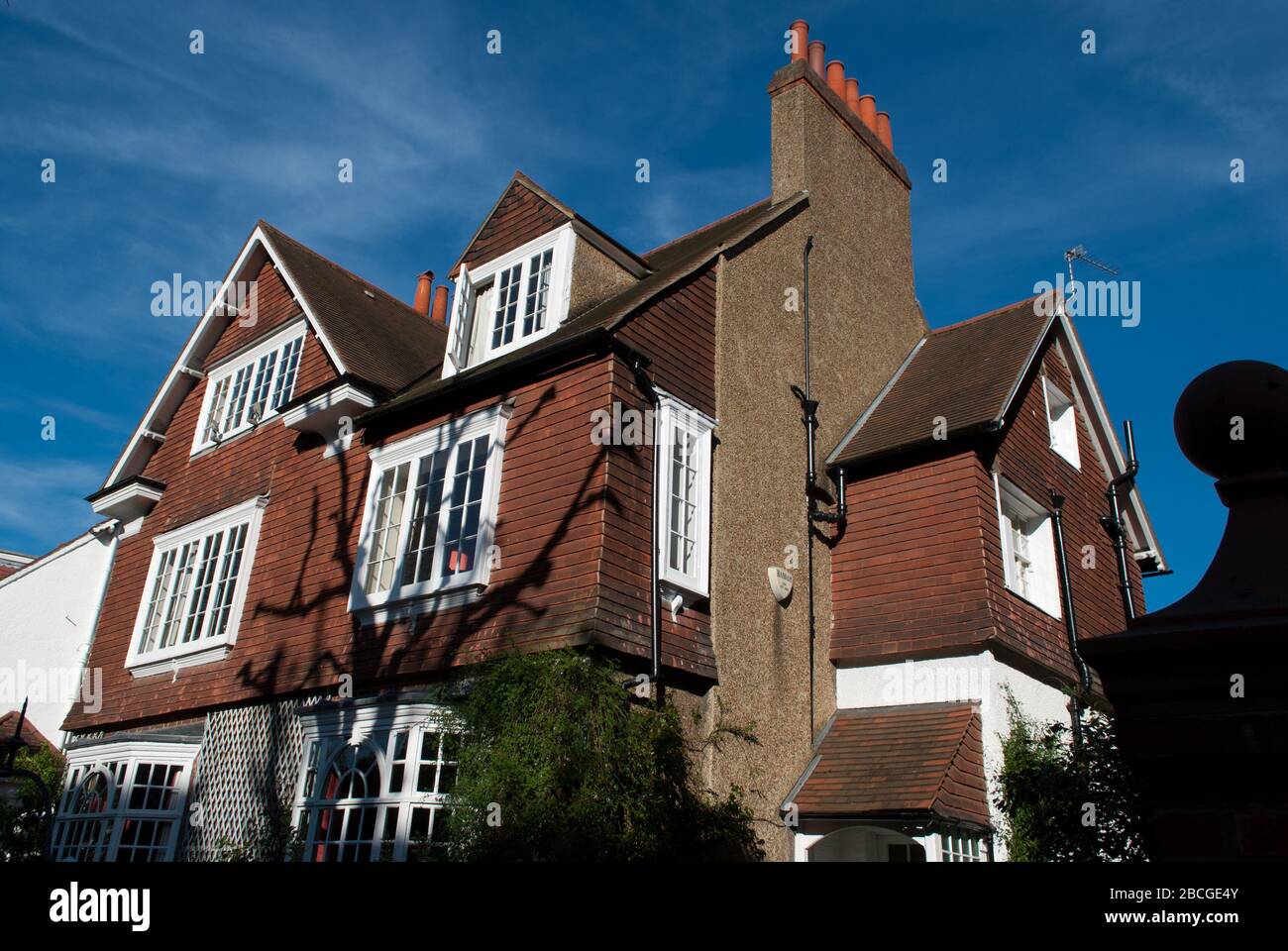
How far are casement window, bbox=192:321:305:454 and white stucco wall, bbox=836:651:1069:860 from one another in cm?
990

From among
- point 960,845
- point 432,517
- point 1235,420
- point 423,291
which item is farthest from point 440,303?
point 1235,420

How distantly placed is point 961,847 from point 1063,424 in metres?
8.54

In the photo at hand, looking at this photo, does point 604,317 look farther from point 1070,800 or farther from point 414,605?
point 1070,800

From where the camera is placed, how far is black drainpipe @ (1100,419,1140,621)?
1644cm

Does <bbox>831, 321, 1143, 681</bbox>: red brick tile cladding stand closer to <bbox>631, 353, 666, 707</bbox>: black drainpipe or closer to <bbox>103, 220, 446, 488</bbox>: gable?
<bbox>631, 353, 666, 707</bbox>: black drainpipe

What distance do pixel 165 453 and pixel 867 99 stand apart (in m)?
14.5

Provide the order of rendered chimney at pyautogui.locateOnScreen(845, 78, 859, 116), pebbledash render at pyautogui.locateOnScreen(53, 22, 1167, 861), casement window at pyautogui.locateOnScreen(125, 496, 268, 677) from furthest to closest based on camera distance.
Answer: rendered chimney at pyautogui.locateOnScreen(845, 78, 859, 116) < casement window at pyautogui.locateOnScreen(125, 496, 268, 677) < pebbledash render at pyautogui.locateOnScreen(53, 22, 1167, 861)

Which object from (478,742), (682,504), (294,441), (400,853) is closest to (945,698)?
(682,504)

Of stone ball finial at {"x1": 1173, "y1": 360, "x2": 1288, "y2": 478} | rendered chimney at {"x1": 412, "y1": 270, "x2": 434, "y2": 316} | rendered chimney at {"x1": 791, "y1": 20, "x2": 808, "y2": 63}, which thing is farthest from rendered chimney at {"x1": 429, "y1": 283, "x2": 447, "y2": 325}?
stone ball finial at {"x1": 1173, "y1": 360, "x2": 1288, "y2": 478}

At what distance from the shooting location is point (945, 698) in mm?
12039

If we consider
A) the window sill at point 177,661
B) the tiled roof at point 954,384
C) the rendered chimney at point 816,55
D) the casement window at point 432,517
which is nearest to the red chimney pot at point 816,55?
the rendered chimney at point 816,55

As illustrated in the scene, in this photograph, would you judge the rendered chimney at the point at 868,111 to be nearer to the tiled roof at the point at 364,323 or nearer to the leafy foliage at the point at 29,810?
the tiled roof at the point at 364,323
